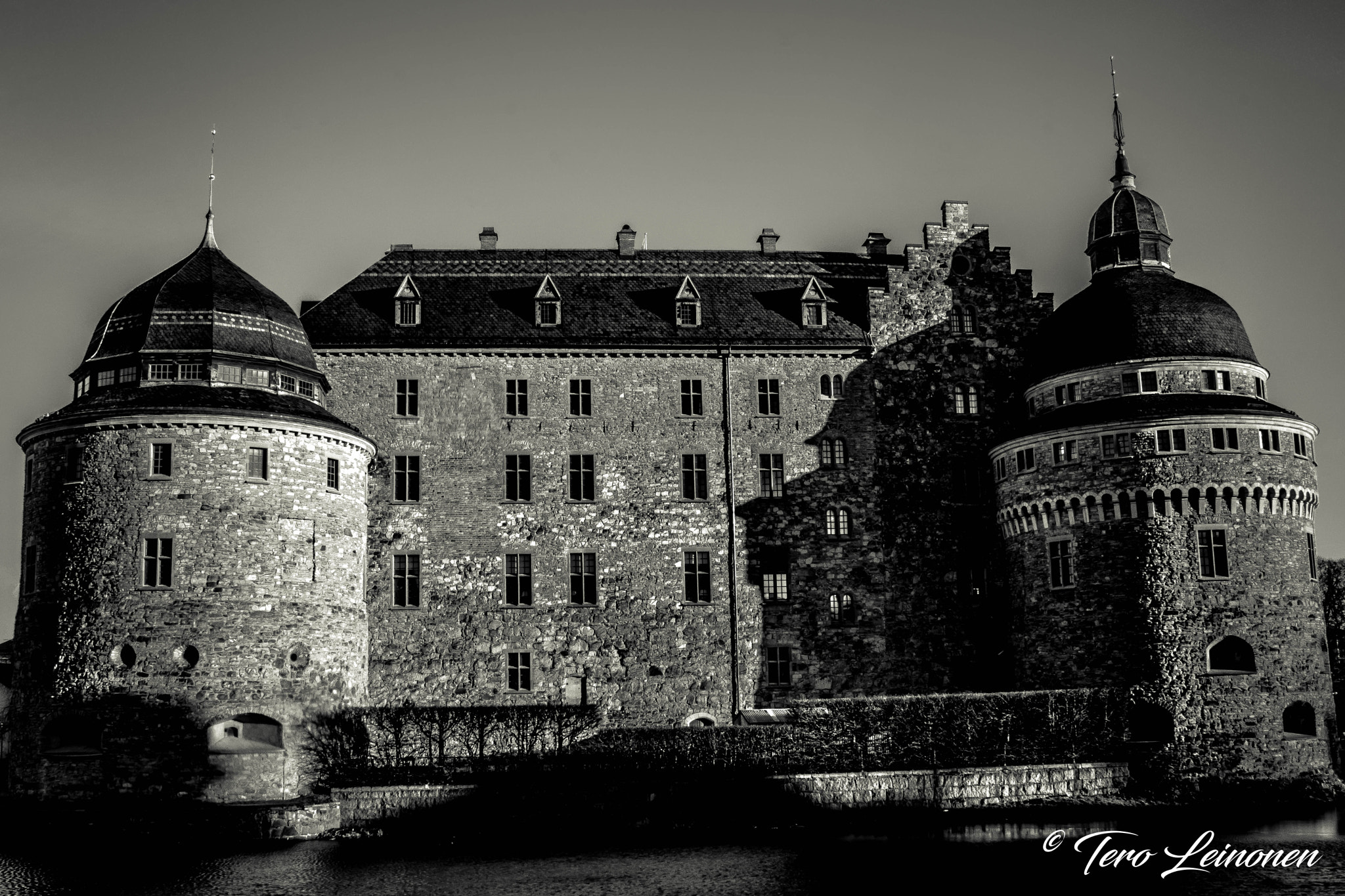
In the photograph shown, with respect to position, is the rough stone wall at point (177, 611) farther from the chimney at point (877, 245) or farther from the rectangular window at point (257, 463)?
the chimney at point (877, 245)

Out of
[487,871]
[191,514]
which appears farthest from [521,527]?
[487,871]

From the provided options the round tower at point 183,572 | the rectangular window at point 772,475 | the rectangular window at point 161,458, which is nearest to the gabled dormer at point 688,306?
the rectangular window at point 772,475

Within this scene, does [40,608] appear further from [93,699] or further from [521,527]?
[521,527]

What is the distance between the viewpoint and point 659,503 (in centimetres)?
4700

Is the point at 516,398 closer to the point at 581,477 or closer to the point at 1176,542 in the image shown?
the point at 581,477

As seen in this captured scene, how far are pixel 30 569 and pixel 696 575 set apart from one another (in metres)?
→ 21.1

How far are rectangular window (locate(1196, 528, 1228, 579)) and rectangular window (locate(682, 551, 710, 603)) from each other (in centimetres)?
1600

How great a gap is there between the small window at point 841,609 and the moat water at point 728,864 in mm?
11266

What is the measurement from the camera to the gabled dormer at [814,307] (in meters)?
49.0

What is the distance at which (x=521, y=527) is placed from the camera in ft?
152

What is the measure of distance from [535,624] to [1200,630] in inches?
844

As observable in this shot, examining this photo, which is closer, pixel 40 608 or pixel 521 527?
pixel 40 608

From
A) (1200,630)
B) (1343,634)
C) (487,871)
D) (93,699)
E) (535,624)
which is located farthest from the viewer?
(1343,634)

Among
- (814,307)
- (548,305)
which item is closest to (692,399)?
(814,307)
